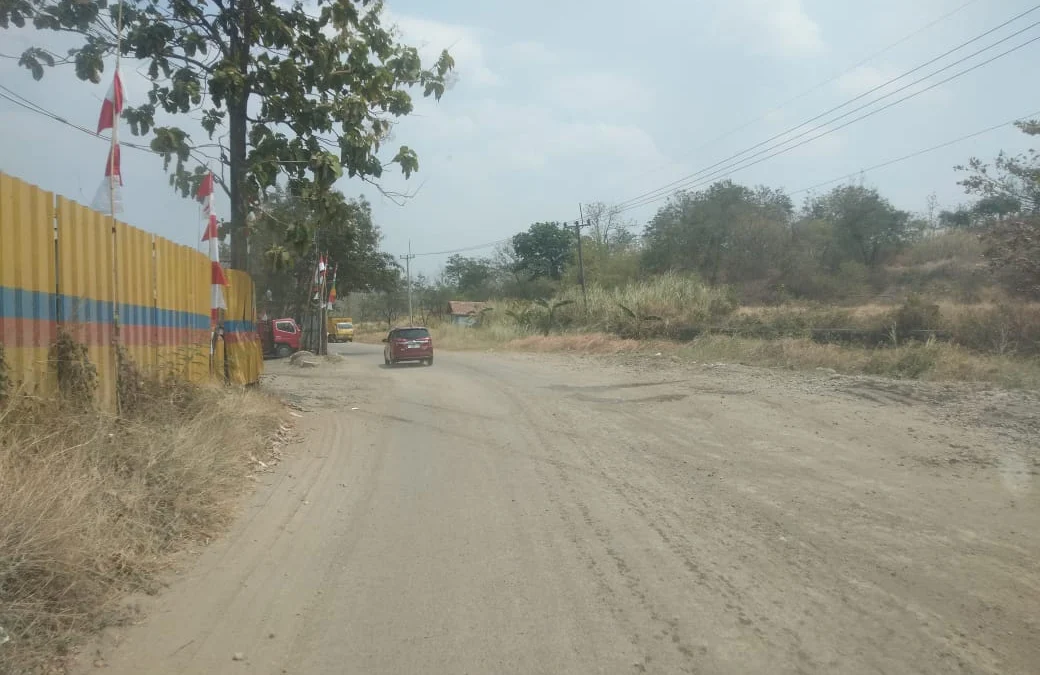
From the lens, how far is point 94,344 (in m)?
7.66

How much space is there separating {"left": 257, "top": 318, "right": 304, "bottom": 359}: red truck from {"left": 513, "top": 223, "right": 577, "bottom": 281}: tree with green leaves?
128ft

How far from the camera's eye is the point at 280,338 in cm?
3559

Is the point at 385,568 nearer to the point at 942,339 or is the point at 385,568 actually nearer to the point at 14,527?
the point at 14,527

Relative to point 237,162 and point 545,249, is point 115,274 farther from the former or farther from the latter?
point 545,249

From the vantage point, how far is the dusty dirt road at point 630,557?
422cm

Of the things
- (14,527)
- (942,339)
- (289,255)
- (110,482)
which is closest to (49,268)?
(110,482)

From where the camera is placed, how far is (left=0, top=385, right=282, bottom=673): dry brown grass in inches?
161

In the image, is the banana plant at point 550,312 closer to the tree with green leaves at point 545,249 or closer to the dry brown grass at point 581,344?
the dry brown grass at point 581,344

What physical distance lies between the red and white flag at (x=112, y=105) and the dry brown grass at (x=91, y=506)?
3113mm

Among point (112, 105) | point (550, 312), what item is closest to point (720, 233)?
point (550, 312)

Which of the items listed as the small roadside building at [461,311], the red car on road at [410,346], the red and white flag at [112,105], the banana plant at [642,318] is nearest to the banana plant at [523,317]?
the banana plant at [642,318]

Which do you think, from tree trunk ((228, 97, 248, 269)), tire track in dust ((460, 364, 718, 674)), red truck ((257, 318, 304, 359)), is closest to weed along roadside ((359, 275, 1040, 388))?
tire track in dust ((460, 364, 718, 674))

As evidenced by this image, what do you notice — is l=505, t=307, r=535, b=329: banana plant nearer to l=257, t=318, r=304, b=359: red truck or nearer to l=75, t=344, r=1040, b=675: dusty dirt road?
l=257, t=318, r=304, b=359: red truck

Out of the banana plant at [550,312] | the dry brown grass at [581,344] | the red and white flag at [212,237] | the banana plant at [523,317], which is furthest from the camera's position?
the banana plant at [523,317]
